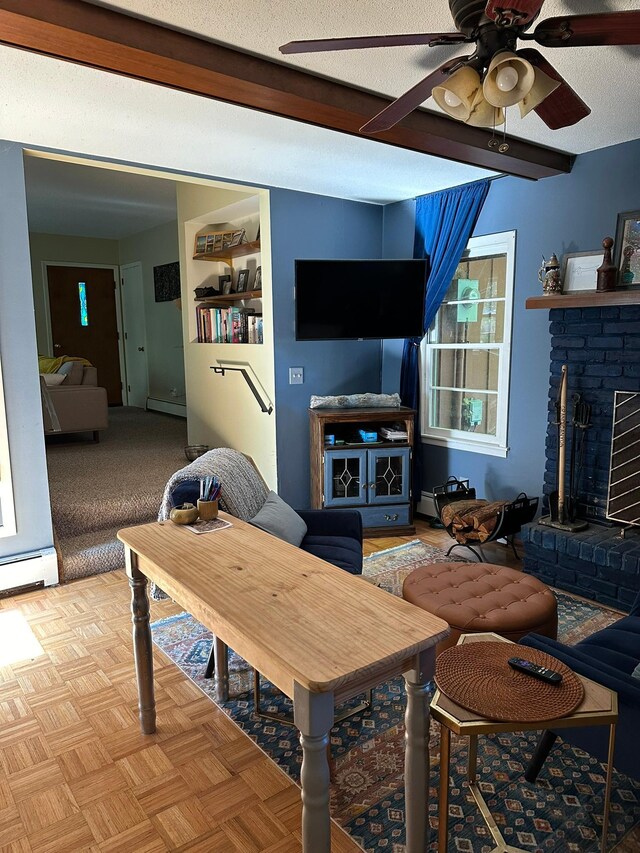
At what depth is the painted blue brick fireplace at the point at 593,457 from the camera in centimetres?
311

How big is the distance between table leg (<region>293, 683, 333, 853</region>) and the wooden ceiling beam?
6.67ft

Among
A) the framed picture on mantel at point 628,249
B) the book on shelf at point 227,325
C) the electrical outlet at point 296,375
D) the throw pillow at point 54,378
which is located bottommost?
the throw pillow at point 54,378

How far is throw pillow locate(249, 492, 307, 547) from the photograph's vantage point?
265 centimetres

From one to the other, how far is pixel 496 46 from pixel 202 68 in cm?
105

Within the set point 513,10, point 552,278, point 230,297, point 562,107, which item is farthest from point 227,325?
point 513,10

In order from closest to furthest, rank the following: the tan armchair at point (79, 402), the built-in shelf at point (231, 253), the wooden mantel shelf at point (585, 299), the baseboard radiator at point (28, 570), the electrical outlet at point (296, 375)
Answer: the wooden mantel shelf at point (585, 299)
the baseboard radiator at point (28, 570)
the electrical outlet at point (296, 375)
the built-in shelf at point (231, 253)
the tan armchair at point (79, 402)

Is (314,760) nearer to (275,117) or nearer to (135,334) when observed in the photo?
(275,117)

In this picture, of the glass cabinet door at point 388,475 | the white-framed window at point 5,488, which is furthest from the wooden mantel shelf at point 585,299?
the white-framed window at point 5,488

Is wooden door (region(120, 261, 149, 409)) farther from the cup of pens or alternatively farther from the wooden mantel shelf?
the cup of pens

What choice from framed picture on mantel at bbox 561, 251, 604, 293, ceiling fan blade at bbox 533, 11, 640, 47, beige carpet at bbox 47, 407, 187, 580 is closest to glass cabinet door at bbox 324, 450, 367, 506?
beige carpet at bbox 47, 407, 187, 580

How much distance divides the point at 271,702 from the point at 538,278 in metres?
2.90

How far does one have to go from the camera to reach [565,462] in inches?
138

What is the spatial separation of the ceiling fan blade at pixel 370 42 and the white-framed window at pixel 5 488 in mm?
2499

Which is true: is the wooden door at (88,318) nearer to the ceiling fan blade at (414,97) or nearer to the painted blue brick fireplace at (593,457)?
the painted blue brick fireplace at (593,457)
